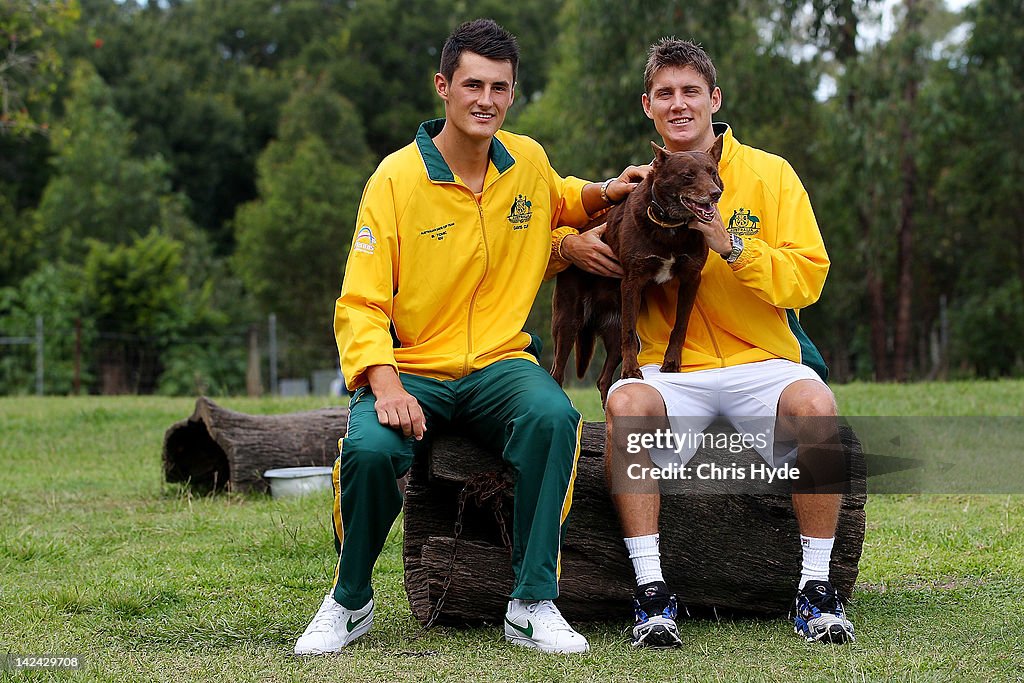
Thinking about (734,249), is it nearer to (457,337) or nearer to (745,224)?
(745,224)

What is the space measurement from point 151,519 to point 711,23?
571 inches

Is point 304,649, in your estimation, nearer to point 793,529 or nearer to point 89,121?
point 793,529

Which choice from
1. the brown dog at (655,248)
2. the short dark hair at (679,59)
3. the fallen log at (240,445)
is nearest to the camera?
the brown dog at (655,248)

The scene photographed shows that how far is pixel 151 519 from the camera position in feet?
20.6

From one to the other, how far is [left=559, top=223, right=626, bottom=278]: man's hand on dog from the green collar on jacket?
17.8 inches

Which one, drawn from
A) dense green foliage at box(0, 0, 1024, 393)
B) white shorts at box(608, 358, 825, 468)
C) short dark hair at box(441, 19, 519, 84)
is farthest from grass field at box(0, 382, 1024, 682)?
dense green foliage at box(0, 0, 1024, 393)

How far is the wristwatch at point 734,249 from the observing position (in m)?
3.93

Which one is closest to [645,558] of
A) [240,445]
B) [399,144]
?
[240,445]

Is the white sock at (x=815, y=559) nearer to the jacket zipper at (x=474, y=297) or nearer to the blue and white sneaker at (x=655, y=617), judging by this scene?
the blue and white sneaker at (x=655, y=617)

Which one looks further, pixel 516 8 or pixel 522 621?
pixel 516 8

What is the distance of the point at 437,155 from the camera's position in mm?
4070

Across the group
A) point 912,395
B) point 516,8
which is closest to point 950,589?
point 912,395

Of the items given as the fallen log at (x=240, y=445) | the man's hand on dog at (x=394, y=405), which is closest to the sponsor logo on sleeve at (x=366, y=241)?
the man's hand on dog at (x=394, y=405)

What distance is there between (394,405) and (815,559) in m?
1.51
